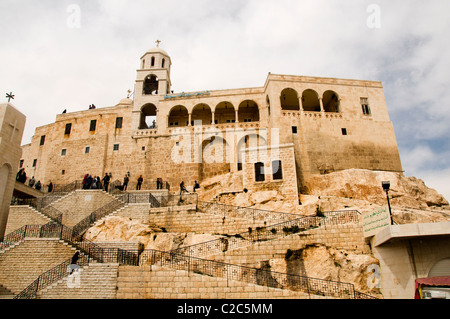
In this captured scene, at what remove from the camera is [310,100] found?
1287 inches

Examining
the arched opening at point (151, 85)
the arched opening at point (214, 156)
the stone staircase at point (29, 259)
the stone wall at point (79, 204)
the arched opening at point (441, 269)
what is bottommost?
the arched opening at point (441, 269)

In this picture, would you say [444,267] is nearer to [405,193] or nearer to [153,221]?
[405,193]

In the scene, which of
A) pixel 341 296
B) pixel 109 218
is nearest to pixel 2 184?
pixel 109 218

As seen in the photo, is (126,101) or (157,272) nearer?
(157,272)

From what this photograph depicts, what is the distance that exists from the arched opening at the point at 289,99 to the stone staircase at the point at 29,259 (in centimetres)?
2170

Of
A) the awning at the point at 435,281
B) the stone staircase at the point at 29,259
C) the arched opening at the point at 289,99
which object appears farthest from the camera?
the arched opening at the point at 289,99

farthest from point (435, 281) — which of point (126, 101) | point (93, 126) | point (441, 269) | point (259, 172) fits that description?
point (126, 101)

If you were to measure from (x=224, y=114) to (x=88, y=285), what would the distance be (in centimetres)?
2202

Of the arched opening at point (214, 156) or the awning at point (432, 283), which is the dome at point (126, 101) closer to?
the arched opening at point (214, 156)

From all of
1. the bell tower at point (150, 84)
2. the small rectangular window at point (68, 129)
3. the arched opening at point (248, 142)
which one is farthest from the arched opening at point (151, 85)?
the arched opening at point (248, 142)

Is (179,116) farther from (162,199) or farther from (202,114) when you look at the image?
(162,199)

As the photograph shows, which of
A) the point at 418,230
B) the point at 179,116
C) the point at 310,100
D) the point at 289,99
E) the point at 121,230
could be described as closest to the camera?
the point at 418,230

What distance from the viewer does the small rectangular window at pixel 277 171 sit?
A: 79.2 feet
